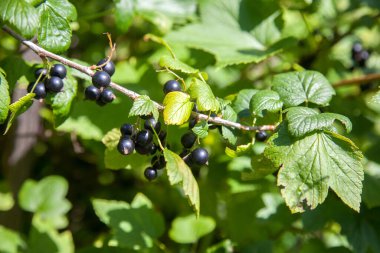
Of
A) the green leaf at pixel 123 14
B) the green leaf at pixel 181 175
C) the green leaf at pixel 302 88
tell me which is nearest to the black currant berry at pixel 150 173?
the green leaf at pixel 181 175

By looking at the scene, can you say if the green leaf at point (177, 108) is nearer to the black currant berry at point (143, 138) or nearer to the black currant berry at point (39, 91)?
the black currant berry at point (143, 138)

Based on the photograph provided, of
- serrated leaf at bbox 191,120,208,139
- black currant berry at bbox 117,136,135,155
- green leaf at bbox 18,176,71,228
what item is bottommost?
green leaf at bbox 18,176,71,228

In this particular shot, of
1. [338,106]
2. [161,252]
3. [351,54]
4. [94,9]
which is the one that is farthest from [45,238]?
[351,54]

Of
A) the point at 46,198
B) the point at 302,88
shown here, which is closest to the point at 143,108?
the point at 302,88

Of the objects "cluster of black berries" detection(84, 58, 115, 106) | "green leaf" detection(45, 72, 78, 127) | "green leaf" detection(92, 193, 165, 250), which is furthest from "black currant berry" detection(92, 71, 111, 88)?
"green leaf" detection(92, 193, 165, 250)

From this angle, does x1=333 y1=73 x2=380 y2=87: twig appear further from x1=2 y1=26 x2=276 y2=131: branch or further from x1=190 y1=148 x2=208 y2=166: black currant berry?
x1=190 y1=148 x2=208 y2=166: black currant berry

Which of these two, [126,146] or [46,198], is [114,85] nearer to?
[126,146]
